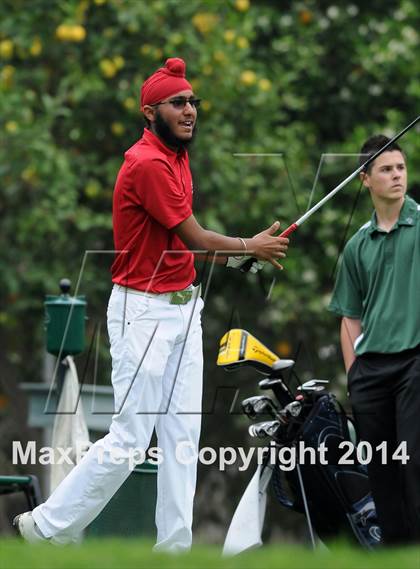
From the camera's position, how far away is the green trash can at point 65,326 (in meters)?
8.08

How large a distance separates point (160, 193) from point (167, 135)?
0.34 m

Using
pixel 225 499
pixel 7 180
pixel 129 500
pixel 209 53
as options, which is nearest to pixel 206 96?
pixel 209 53

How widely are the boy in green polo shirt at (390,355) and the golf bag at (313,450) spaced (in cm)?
30

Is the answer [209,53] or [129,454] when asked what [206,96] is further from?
[129,454]

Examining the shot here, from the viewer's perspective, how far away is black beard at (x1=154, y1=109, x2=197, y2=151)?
22.6 feet

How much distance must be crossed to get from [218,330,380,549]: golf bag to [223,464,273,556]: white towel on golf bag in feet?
0.19

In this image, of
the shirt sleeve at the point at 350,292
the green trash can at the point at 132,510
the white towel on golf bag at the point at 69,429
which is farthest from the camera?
the white towel on golf bag at the point at 69,429

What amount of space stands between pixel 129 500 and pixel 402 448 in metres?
1.47

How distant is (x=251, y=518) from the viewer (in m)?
7.18

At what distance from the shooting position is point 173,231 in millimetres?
6754

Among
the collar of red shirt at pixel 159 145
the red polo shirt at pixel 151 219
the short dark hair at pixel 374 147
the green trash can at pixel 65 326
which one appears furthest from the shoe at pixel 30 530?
the short dark hair at pixel 374 147

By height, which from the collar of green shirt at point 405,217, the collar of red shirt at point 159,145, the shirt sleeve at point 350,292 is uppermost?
the collar of red shirt at point 159,145

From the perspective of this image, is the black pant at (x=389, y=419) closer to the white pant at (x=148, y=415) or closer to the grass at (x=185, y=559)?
the white pant at (x=148, y=415)

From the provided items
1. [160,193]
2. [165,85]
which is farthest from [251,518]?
[165,85]
